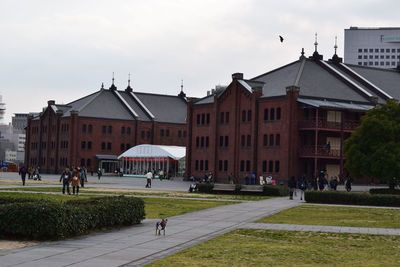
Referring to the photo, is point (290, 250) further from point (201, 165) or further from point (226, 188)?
point (201, 165)

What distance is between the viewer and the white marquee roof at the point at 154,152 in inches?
3770

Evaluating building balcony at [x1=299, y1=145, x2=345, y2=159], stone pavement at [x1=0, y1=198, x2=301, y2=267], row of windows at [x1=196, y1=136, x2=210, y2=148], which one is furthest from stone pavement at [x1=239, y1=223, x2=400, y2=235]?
row of windows at [x1=196, y1=136, x2=210, y2=148]

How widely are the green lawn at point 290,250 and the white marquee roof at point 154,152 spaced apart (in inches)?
2973

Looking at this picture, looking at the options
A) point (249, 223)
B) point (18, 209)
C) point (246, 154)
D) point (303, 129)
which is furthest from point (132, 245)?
point (246, 154)

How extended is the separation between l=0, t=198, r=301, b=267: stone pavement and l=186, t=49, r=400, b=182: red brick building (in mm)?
43476

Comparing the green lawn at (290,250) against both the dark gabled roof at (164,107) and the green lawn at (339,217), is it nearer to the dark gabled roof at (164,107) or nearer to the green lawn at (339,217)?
the green lawn at (339,217)

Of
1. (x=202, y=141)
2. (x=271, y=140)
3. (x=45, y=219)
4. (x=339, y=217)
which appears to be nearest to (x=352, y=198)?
(x=339, y=217)

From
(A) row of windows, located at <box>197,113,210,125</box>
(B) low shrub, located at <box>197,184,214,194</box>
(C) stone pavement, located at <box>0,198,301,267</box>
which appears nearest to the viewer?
(C) stone pavement, located at <box>0,198,301,267</box>

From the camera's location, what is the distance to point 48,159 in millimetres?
111125

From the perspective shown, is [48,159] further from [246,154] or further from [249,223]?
[249,223]

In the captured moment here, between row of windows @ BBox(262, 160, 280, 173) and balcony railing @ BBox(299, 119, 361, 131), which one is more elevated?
balcony railing @ BBox(299, 119, 361, 131)

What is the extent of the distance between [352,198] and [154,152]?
62.8 metres

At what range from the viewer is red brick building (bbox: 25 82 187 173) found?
342 feet

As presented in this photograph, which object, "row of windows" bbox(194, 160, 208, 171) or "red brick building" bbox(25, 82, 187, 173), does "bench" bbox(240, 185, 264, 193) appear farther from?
"red brick building" bbox(25, 82, 187, 173)
